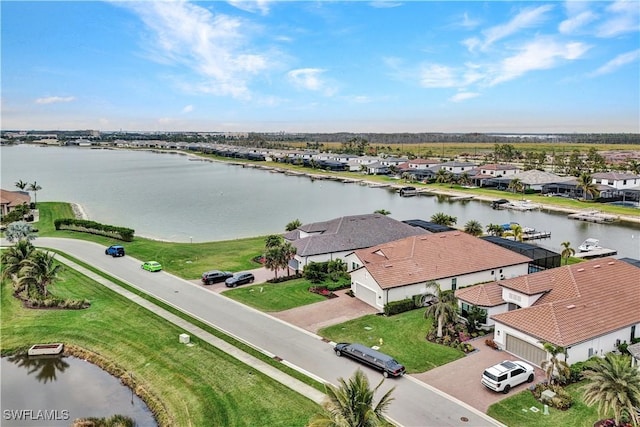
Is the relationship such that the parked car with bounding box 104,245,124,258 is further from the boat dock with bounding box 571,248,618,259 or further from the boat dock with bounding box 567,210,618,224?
the boat dock with bounding box 567,210,618,224

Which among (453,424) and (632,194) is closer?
(453,424)

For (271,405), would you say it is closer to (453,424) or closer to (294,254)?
(453,424)

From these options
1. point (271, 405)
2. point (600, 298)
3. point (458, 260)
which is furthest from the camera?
point (458, 260)

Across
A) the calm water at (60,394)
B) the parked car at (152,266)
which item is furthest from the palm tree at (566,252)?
the calm water at (60,394)

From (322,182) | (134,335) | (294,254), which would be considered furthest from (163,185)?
(134,335)

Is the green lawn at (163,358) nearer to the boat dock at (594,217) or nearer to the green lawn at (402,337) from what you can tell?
the green lawn at (402,337)

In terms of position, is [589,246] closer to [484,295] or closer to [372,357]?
[484,295]
